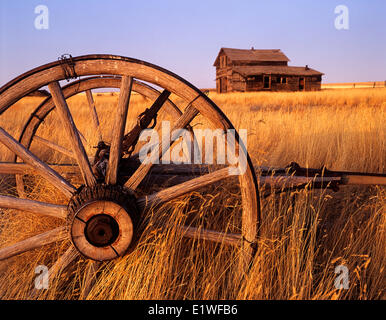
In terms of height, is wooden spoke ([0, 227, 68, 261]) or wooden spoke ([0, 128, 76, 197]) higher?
wooden spoke ([0, 128, 76, 197])

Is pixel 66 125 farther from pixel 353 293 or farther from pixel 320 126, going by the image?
pixel 320 126

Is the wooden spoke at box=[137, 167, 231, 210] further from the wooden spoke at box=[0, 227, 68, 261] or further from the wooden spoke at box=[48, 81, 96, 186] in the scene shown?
the wooden spoke at box=[0, 227, 68, 261]

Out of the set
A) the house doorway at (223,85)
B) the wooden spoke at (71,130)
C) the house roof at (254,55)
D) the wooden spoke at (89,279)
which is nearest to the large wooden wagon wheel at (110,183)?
the wooden spoke at (71,130)

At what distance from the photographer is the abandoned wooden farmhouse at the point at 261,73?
28.6 metres

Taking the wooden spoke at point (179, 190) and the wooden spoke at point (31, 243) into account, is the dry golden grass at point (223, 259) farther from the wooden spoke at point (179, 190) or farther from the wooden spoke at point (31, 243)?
the wooden spoke at point (31, 243)

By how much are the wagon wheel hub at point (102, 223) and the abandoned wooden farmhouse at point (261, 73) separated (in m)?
27.4

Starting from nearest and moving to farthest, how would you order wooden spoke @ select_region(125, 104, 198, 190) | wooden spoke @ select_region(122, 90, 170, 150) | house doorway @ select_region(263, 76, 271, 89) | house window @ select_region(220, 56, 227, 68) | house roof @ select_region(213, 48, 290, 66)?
1. wooden spoke @ select_region(125, 104, 198, 190)
2. wooden spoke @ select_region(122, 90, 170, 150)
3. house doorway @ select_region(263, 76, 271, 89)
4. house roof @ select_region(213, 48, 290, 66)
5. house window @ select_region(220, 56, 227, 68)

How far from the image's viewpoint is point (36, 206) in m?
1.91

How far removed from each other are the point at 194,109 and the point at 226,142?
0.95 ft

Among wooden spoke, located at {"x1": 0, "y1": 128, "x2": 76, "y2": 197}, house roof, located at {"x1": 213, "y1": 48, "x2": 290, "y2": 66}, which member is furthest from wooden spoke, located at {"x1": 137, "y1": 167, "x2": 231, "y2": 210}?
house roof, located at {"x1": 213, "y1": 48, "x2": 290, "y2": 66}

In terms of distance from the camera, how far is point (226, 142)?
1.76m

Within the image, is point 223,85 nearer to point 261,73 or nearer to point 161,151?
point 261,73

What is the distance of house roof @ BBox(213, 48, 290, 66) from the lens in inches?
1228

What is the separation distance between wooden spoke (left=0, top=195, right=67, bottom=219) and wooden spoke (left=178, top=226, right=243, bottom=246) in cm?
Result: 77
